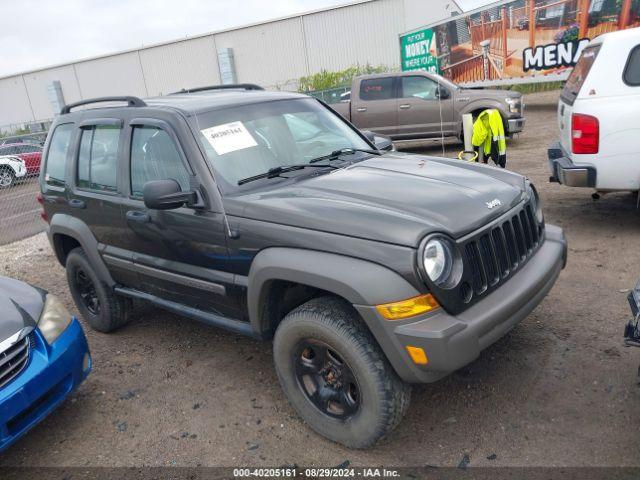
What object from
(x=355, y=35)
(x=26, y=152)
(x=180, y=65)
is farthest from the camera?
(x=180, y=65)

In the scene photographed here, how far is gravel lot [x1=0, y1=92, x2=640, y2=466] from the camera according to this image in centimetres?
282

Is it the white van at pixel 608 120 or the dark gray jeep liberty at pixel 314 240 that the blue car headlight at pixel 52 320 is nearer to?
the dark gray jeep liberty at pixel 314 240

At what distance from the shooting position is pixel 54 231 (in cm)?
469

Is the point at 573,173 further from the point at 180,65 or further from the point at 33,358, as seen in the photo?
the point at 180,65

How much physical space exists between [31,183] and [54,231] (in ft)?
29.8

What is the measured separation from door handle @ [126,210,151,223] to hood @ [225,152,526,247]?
0.79m

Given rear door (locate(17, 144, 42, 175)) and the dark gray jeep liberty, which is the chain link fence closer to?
rear door (locate(17, 144, 42, 175))

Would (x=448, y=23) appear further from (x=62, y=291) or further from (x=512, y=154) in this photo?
(x=62, y=291)

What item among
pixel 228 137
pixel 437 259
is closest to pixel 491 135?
pixel 228 137

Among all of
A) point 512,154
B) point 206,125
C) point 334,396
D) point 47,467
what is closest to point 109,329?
point 47,467

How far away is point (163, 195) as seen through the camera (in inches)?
121

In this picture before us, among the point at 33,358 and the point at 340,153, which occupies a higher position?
the point at 340,153

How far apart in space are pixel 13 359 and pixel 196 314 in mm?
1092

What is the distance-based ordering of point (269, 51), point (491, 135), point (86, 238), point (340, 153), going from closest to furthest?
point (340, 153)
point (86, 238)
point (491, 135)
point (269, 51)
